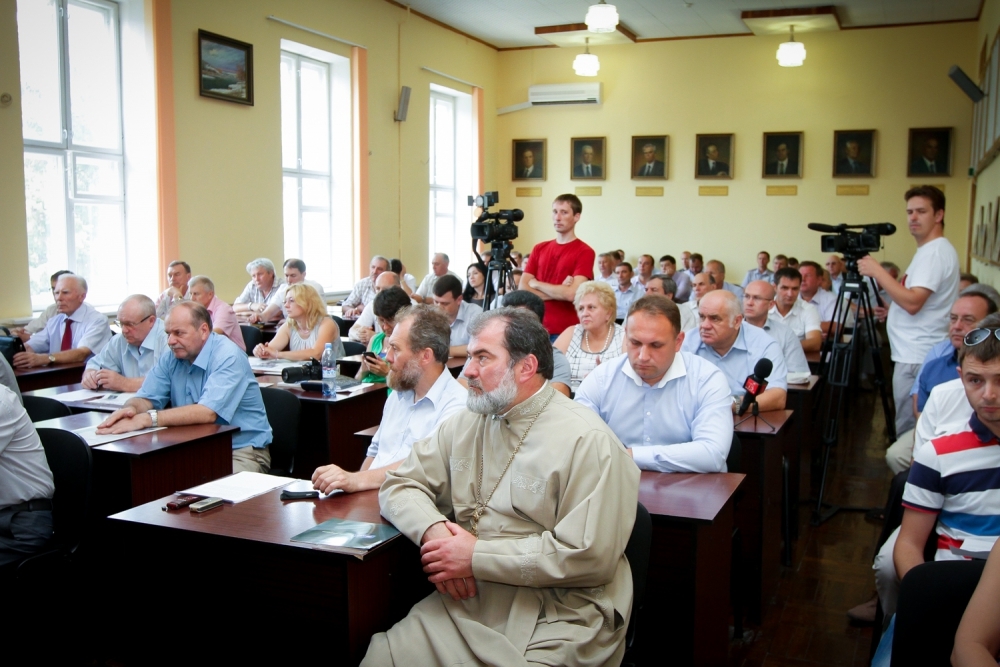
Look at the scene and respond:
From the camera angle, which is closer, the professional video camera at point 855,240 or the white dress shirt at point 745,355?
the white dress shirt at point 745,355

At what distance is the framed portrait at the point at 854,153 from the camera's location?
12.4 m

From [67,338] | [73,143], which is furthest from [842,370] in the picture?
[73,143]

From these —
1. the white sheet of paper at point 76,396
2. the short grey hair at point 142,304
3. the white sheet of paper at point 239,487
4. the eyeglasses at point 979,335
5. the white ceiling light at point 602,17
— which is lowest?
the white sheet of paper at point 239,487

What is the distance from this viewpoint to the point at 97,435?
139 inches

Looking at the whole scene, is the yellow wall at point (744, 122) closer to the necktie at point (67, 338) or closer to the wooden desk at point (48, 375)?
the necktie at point (67, 338)

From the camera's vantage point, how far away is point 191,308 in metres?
4.00

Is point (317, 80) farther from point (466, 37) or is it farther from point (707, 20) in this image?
point (707, 20)

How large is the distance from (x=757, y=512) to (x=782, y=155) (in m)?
10.4

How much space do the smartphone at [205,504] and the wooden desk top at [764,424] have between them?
2.07 meters

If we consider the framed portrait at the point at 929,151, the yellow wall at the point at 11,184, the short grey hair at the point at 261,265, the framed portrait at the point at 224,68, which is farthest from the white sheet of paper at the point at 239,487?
the framed portrait at the point at 929,151

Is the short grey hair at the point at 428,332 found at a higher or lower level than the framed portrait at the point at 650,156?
lower

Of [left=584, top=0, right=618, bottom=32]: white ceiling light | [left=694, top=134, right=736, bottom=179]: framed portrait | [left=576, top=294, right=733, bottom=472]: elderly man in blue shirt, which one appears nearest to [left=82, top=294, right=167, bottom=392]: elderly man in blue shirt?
[left=576, top=294, right=733, bottom=472]: elderly man in blue shirt

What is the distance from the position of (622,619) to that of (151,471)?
6.92 ft

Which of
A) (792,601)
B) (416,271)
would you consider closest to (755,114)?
(416,271)
